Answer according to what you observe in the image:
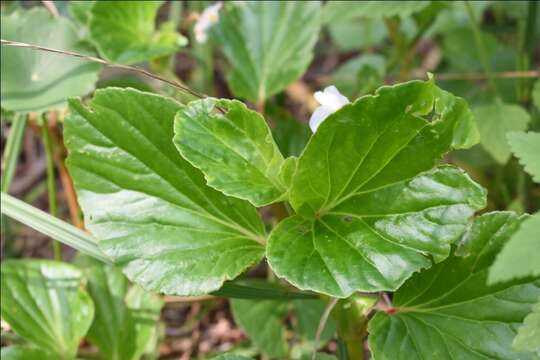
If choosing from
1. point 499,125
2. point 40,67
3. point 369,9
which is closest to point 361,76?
point 369,9

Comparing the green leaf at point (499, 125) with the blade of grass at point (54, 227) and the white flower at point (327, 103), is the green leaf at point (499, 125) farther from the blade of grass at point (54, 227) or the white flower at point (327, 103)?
the blade of grass at point (54, 227)

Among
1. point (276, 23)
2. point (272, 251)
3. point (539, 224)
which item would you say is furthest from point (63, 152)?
point (539, 224)

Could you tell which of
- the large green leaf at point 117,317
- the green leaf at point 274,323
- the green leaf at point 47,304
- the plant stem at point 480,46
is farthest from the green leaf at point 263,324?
→ the plant stem at point 480,46

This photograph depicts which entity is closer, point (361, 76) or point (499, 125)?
point (499, 125)

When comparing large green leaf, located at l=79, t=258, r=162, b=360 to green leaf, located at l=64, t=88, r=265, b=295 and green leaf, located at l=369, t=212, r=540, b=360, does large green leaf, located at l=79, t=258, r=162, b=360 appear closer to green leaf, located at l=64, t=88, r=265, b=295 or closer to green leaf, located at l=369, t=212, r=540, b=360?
green leaf, located at l=64, t=88, r=265, b=295

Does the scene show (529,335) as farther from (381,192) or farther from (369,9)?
(369,9)

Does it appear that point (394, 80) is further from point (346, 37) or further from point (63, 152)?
point (63, 152)
